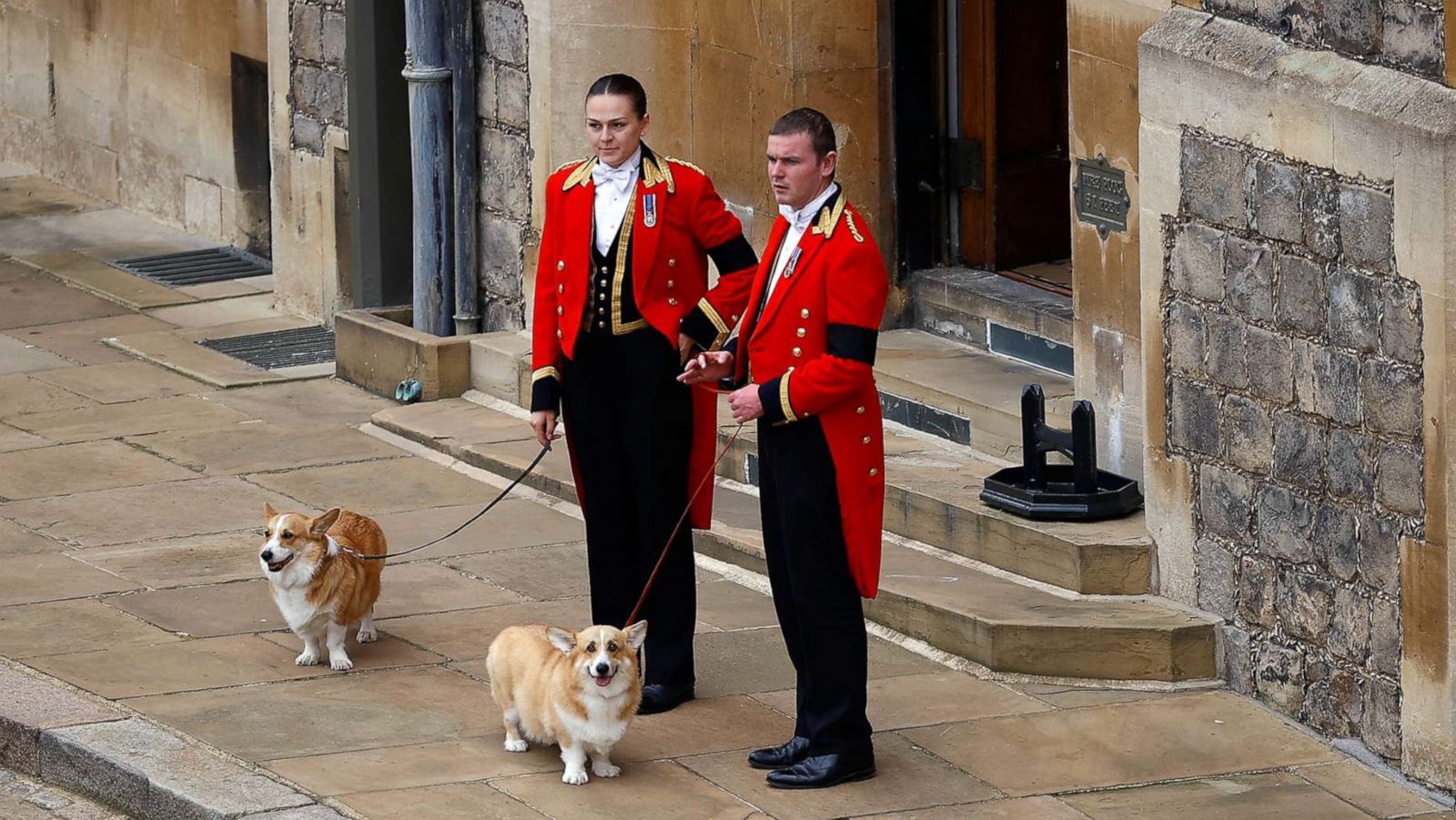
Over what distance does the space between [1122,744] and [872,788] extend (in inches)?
34.7

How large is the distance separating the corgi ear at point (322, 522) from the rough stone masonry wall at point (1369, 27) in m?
3.30

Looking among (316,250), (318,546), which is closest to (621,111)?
(318,546)

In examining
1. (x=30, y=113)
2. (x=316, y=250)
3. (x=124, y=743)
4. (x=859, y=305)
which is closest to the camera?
(x=859, y=305)

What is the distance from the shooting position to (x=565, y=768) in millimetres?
8008

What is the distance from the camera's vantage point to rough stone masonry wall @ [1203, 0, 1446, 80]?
315 inches

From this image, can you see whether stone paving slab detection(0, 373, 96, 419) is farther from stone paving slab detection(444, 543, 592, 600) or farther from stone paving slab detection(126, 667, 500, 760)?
stone paving slab detection(126, 667, 500, 760)

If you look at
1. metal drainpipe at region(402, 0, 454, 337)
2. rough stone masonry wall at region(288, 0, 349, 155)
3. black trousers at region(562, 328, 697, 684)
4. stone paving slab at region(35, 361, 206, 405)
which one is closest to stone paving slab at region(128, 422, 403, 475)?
stone paving slab at region(35, 361, 206, 405)

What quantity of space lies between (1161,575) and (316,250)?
→ 658 centimetres

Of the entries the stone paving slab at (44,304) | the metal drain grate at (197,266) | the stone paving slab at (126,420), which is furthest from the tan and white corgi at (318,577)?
the metal drain grate at (197,266)

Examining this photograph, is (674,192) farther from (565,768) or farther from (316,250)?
(316,250)

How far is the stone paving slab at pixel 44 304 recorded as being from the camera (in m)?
14.5

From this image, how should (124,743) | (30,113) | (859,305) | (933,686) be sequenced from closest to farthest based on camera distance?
(859,305)
(124,743)
(933,686)
(30,113)

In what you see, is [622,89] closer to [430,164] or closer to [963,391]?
[963,391]

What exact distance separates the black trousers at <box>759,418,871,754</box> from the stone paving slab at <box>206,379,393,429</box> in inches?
195
